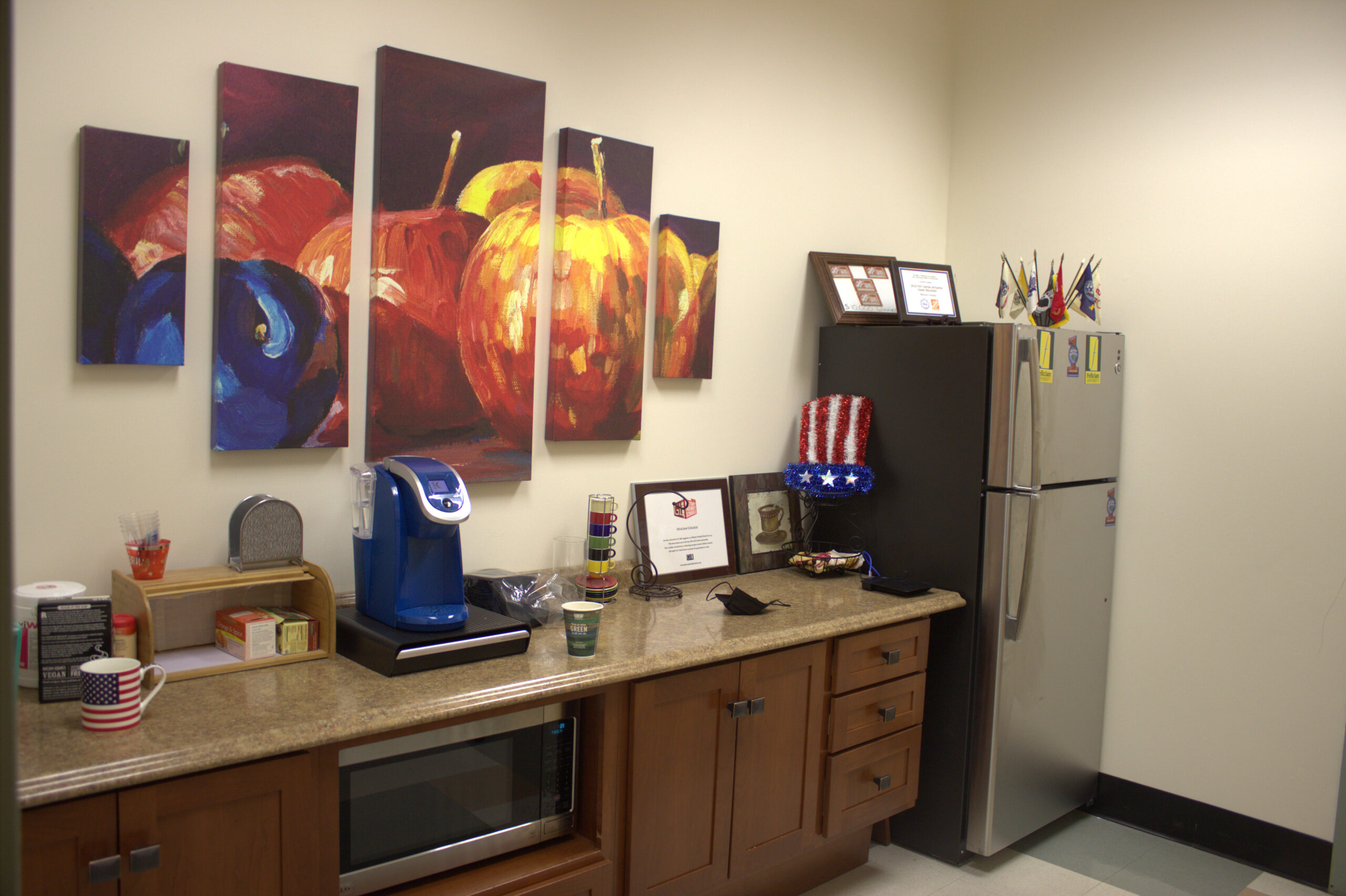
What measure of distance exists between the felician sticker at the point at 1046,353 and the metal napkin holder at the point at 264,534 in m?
2.10

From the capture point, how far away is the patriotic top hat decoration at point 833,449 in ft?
10.1

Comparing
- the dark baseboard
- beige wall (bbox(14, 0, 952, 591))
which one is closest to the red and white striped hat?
beige wall (bbox(14, 0, 952, 591))

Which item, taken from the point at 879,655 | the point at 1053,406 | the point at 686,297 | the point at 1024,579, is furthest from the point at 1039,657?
the point at 686,297

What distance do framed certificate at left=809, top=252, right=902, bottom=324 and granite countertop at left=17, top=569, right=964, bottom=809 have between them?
3.59 feet

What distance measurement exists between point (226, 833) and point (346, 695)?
12.1 inches

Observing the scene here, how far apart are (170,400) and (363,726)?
2.76ft

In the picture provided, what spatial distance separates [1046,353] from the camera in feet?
9.49

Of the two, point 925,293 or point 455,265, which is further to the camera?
point 925,293

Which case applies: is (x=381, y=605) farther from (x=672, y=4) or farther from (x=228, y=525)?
(x=672, y=4)

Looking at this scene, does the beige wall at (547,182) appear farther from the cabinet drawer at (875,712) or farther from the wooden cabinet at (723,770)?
the cabinet drawer at (875,712)

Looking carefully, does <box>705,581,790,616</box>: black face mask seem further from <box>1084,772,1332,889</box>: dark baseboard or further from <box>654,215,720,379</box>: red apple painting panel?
<box>1084,772,1332,889</box>: dark baseboard

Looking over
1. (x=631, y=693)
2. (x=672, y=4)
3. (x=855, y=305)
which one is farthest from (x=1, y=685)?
(x=855, y=305)

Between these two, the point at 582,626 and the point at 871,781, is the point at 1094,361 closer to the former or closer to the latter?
the point at 871,781

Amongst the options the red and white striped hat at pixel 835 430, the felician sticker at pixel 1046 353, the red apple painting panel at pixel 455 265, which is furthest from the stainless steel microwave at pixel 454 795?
the felician sticker at pixel 1046 353
